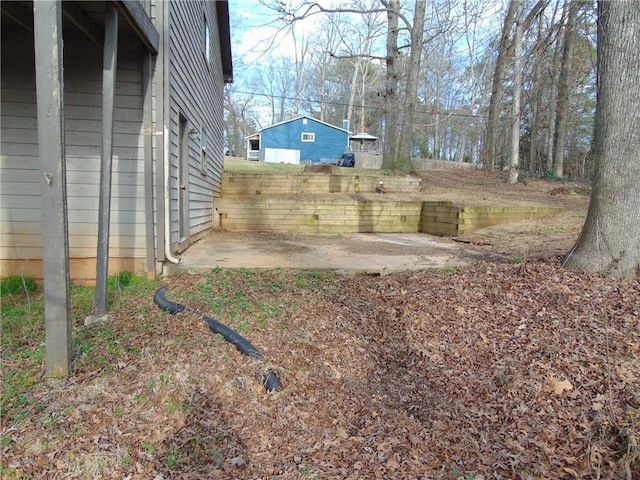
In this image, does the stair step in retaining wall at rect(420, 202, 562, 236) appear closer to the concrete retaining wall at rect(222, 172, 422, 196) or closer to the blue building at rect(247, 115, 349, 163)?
the concrete retaining wall at rect(222, 172, 422, 196)

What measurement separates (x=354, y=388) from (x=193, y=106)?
528 cm

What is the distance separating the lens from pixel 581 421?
2.18 metres

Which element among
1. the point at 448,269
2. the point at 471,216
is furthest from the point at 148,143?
the point at 471,216

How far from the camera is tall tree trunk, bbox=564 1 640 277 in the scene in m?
3.60

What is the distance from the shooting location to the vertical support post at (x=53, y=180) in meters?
2.19

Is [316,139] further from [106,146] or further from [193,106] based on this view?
[106,146]

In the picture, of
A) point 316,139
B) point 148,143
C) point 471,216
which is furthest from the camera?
point 316,139

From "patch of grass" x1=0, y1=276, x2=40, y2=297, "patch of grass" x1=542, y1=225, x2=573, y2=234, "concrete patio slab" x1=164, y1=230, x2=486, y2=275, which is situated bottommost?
"patch of grass" x1=0, y1=276, x2=40, y2=297

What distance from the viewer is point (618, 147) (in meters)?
3.66

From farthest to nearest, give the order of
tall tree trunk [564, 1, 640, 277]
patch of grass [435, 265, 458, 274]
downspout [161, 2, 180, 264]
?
1. patch of grass [435, 265, 458, 274]
2. downspout [161, 2, 180, 264]
3. tall tree trunk [564, 1, 640, 277]

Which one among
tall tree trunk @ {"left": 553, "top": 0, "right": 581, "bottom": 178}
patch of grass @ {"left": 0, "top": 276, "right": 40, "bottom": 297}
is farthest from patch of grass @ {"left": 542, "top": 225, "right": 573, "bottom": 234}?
patch of grass @ {"left": 0, "top": 276, "right": 40, "bottom": 297}

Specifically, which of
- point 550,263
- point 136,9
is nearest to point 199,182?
point 136,9

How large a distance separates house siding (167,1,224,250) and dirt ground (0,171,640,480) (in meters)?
1.82

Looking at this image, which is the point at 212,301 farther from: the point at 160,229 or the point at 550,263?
the point at 550,263
